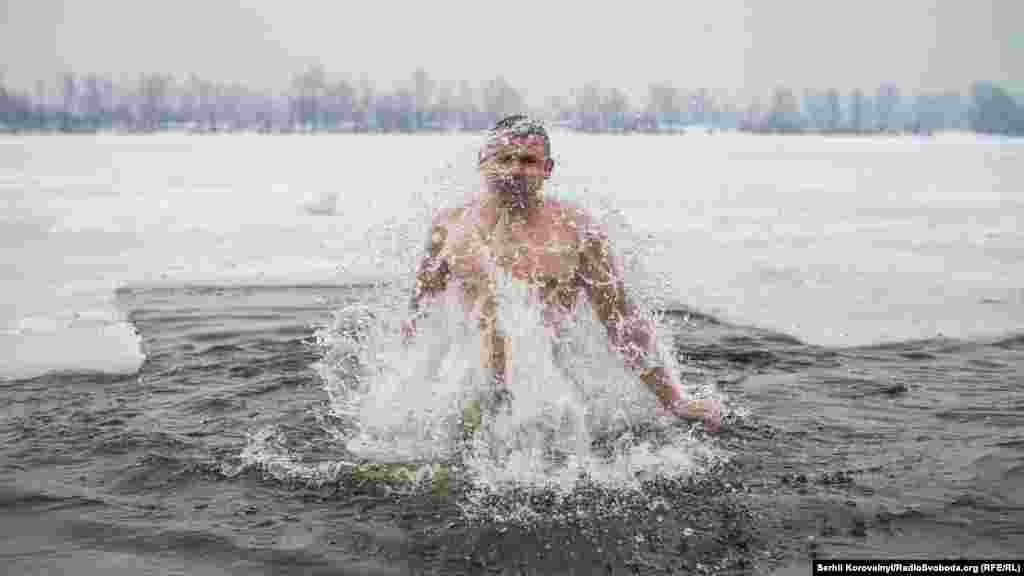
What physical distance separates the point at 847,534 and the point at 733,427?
3.64 feet

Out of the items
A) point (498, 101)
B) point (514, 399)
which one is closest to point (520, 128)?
point (514, 399)

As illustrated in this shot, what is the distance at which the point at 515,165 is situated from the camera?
11.5ft

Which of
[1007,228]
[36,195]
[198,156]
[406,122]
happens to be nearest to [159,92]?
[406,122]

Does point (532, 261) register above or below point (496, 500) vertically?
above

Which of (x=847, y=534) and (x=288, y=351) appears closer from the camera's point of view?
(x=847, y=534)

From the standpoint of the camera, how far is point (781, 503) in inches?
121

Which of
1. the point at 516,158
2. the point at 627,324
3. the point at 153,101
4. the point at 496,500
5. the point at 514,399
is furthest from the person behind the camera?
the point at 153,101

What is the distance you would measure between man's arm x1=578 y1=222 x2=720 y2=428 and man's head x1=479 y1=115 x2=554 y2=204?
35 centimetres

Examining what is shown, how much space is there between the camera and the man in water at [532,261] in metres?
3.57

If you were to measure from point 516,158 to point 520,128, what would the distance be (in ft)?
0.41

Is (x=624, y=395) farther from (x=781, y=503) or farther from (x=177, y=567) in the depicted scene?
(x=177, y=567)

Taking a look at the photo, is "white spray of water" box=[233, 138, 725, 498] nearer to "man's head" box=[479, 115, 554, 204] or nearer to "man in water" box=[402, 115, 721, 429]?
"man in water" box=[402, 115, 721, 429]

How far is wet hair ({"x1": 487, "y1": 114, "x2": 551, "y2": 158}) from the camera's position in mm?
3477

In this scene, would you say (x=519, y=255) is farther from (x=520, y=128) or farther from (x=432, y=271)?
(x=520, y=128)
